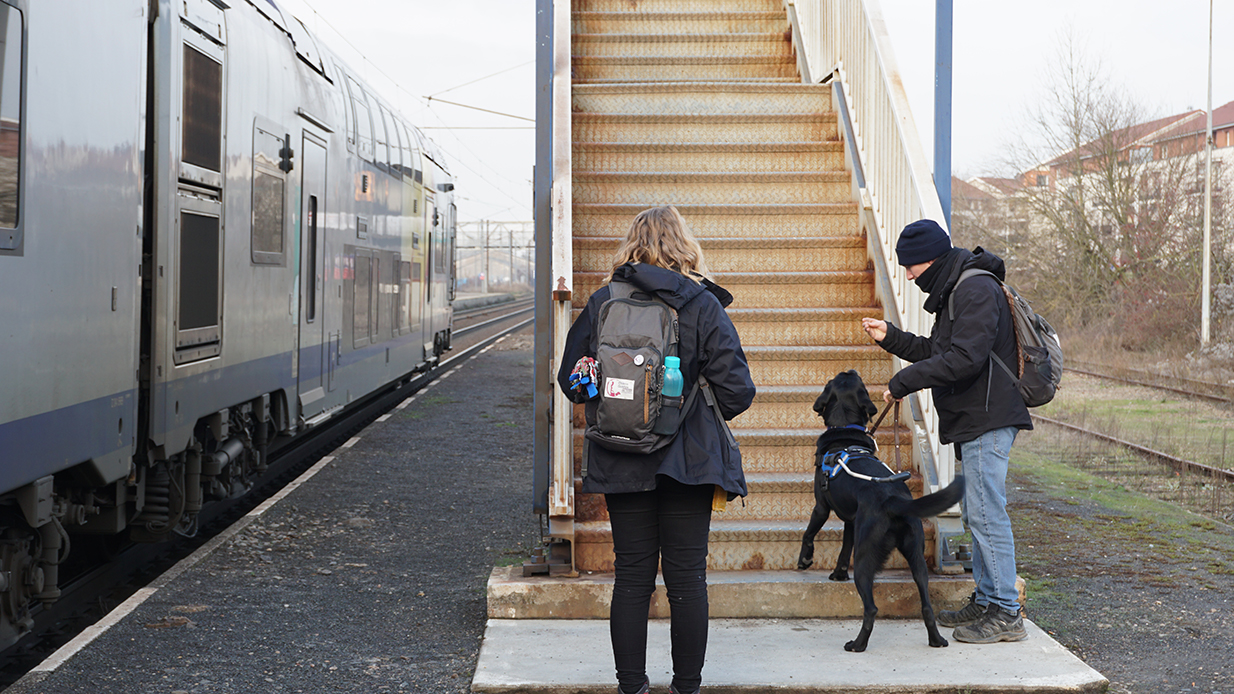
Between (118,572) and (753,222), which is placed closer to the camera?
(118,572)

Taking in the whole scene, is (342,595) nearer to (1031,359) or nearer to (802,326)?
(802,326)

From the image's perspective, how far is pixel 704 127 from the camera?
7934 mm

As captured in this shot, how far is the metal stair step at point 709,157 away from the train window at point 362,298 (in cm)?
393

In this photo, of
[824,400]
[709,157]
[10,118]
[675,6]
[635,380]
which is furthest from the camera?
[675,6]

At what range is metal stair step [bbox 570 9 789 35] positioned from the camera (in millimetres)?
9922

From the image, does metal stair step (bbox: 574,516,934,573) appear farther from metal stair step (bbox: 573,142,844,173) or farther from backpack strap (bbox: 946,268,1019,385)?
metal stair step (bbox: 573,142,844,173)

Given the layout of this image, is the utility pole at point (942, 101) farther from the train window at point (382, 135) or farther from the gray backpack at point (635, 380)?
the train window at point (382, 135)

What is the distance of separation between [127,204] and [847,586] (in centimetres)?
369

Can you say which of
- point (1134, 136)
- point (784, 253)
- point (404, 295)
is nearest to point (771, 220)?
point (784, 253)

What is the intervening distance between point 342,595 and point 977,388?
331 cm

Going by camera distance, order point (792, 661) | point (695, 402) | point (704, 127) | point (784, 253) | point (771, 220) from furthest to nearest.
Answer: point (704, 127) → point (771, 220) → point (784, 253) → point (792, 661) → point (695, 402)

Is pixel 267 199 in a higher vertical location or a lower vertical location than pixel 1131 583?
higher

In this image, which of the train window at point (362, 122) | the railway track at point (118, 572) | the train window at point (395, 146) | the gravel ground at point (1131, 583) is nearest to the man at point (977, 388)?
the gravel ground at point (1131, 583)

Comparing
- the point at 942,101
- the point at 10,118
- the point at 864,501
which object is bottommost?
the point at 864,501
